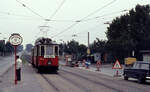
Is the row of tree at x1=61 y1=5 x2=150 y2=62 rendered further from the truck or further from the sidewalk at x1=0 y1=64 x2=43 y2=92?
the sidewalk at x1=0 y1=64 x2=43 y2=92

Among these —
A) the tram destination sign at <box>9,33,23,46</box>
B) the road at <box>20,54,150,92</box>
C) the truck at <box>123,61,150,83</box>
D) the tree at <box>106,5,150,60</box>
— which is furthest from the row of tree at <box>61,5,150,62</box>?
the tram destination sign at <box>9,33,23,46</box>

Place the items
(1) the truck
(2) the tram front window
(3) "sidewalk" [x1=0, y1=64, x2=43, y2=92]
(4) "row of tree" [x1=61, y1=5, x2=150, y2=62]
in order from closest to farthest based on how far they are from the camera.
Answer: (3) "sidewalk" [x1=0, y1=64, x2=43, y2=92] → (1) the truck → (2) the tram front window → (4) "row of tree" [x1=61, y1=5, x2=150, y2=62]

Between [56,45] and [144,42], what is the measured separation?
4128cm

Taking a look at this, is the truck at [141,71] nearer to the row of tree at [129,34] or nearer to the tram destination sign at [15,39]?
the tram destination sign at [15,39]

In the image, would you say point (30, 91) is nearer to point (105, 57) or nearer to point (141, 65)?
point (141, 65)

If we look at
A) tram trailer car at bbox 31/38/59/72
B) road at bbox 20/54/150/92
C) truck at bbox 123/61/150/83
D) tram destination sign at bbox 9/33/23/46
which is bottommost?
road at bbox 20/54/150/92

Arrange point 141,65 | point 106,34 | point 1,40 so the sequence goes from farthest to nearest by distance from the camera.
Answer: point 1,40 → point 106,34 → point 141,65

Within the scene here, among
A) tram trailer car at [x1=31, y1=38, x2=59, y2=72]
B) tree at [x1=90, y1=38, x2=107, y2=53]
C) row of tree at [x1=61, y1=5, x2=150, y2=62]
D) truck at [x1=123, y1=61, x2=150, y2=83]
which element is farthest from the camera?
tree at [x1=90, y1=38, x2=107, y2=53]

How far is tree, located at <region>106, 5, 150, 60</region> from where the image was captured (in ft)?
223

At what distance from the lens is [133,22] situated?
71062 millimetres

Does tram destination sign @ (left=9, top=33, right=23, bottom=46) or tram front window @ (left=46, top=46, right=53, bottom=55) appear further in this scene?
tram front window @ (left=46, top=46, right=53, bottom=55)

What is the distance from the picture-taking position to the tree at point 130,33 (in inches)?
2672

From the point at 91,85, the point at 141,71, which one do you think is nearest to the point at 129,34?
the point at 141,71

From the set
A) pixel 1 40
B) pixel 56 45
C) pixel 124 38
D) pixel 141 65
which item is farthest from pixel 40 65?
pixel 1 40
